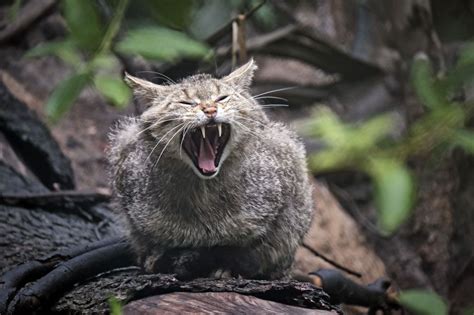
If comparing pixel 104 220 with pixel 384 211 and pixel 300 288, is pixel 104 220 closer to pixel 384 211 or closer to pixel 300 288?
pixel 300 288

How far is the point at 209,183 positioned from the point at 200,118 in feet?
2.42

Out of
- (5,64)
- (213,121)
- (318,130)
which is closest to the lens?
(318,130)

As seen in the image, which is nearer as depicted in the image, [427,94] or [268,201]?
[427,94]

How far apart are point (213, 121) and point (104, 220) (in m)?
2.16

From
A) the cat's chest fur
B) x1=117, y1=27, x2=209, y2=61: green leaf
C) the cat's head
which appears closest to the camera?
x1=117, y1=27, x2=209, y2=61: green leaf

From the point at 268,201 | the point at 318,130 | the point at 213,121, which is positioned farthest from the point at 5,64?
the point at 318,130

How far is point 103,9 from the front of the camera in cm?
174

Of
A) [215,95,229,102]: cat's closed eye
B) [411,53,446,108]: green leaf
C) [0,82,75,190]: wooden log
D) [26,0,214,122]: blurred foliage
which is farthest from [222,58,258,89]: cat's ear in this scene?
[0,82,75,190]: wooden log

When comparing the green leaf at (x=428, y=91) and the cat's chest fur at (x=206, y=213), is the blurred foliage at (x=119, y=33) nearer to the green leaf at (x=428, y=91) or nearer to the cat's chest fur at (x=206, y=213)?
the green leaf at (x=428, y=91)

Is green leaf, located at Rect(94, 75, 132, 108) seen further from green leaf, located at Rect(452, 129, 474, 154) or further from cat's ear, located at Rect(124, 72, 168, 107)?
cat's ear, located at Rect(124, 72, 168, 107)

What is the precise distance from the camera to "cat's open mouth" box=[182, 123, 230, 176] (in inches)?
134

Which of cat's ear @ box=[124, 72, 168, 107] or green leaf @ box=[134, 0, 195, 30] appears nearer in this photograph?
green leaf @ box=[134, 0, 195, 30]

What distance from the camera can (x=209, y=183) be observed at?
3912 millimetres

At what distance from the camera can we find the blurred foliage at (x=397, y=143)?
1325 millimetres
